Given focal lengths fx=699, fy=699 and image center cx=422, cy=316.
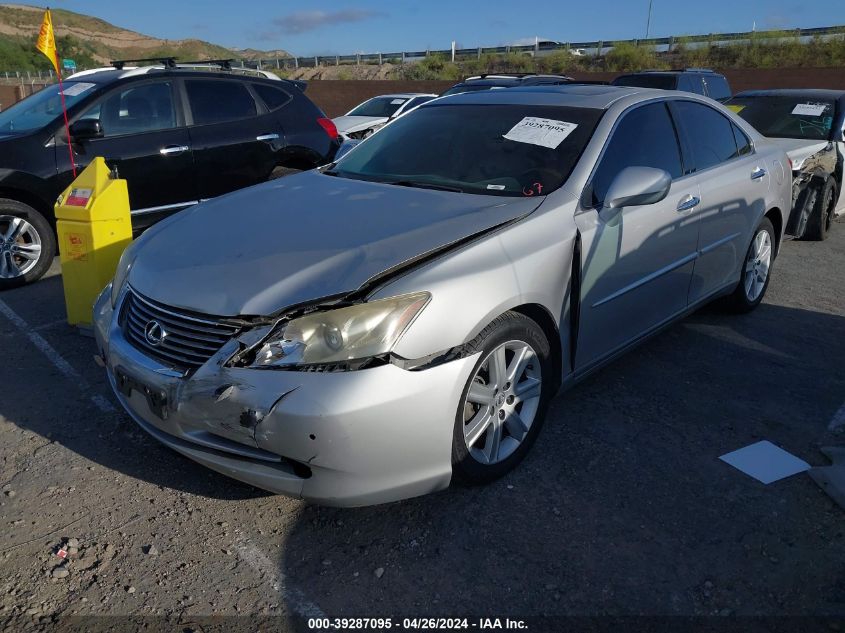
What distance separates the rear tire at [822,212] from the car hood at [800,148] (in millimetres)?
400

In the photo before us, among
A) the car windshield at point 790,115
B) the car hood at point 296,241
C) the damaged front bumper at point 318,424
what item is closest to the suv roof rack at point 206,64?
the car hood at point 296,241

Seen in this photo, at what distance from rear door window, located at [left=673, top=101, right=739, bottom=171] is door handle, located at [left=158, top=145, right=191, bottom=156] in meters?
4.32

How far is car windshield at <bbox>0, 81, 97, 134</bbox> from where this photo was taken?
6129 mm

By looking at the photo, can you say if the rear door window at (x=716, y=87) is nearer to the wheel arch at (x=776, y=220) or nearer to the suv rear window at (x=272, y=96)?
the wheel arch at (x=776, y=220)

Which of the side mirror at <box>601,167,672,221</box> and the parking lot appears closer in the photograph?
the parking lot

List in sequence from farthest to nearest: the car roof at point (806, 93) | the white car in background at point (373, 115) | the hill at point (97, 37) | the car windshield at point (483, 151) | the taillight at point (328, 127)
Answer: the hill at point (97, 37)
the white car in background at point (373, 115)
the car roof at point (806, 93)
the taillight at point (328, 127)
the car windshield at point (483, 151)

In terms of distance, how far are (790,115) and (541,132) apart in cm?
622

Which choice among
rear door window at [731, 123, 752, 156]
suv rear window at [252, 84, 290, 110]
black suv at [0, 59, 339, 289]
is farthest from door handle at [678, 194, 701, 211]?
suv rear window at [252, 84, 290, 110]

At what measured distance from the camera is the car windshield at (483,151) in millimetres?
3496

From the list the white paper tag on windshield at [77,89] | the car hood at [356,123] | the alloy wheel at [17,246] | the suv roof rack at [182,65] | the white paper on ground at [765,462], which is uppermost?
the suv roof rack at [182,65]

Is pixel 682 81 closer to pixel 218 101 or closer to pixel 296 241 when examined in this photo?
pixel 218 101

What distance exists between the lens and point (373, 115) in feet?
46.8

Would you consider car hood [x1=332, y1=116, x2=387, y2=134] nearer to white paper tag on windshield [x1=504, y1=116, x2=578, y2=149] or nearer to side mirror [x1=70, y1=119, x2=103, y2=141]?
side mirror [x1=70, y1=119, x2=103, y2=141]

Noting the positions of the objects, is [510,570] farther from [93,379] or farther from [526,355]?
[93,379]
